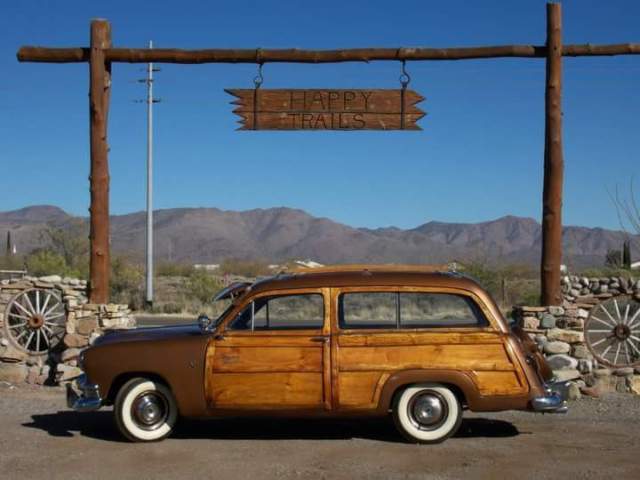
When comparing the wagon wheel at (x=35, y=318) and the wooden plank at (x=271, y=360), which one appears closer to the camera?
the wooden plank at (x=271, y=360)

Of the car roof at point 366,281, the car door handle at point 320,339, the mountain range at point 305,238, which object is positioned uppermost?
the mountain range at point 305,238

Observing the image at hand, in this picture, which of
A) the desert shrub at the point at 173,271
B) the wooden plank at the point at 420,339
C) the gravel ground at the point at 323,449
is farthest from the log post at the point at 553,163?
the desert shrub at the point at 173,271

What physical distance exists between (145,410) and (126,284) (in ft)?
95.6

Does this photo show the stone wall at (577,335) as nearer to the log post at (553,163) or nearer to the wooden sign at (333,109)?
the log post at (553,163)

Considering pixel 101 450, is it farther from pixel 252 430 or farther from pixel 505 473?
pixel 505 473

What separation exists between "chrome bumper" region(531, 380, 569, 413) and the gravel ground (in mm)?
369

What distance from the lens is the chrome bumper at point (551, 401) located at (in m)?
8.60

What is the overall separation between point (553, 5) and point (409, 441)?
21.6 ft

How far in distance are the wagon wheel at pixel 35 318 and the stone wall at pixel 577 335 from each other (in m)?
6.56

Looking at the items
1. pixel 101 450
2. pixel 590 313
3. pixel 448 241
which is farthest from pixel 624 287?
pixel 448 241

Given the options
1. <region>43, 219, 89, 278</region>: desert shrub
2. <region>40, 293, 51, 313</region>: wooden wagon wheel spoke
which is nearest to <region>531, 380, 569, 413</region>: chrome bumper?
<region>40, 293, 51, 313</region>: wooden wagon wheel spoke

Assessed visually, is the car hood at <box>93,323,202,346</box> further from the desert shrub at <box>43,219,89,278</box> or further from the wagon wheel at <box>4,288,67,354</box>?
the desert shrub at <box>43,219,89,278</box>

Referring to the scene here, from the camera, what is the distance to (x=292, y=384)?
8711mm

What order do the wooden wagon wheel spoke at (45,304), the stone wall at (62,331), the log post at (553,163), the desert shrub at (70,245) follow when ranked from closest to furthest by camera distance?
the log post at (553,163) → the stone wall at (62,331) → the wooden wagon wheel spoke at (45,304) → the desert shrub at (70,245)
